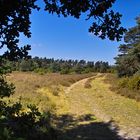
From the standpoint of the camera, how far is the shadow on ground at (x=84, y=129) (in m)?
14.2

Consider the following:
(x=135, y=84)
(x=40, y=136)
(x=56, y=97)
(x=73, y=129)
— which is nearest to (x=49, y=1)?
(x=40, y=136)

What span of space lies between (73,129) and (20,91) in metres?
13.1

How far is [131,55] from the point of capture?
42.2 meters

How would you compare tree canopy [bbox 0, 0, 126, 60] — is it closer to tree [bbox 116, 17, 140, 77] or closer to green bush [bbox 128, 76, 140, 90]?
green bush [bbox 128, 76, 140, 90]

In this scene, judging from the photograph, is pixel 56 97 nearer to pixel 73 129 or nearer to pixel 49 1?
pixel 73 129

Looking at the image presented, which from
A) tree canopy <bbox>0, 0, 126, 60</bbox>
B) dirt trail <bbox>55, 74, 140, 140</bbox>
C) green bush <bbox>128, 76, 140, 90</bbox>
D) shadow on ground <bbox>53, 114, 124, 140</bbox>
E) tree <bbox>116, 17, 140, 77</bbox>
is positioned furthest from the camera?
tree <bbox>116, 17, 140, 77</bbox>

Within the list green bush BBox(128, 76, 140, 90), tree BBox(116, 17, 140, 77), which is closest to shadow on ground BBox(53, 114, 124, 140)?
green bush BBox(128, 76, 140, 90)

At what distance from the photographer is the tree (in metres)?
40.9

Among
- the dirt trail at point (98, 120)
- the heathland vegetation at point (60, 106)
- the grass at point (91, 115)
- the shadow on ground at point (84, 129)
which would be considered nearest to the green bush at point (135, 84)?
the heathland vegetation at point (60, 106)

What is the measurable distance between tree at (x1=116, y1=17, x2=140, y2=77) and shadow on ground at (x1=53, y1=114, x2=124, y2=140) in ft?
72.5

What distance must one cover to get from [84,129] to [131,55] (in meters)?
27.6

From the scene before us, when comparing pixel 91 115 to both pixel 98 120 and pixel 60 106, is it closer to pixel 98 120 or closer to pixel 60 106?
pixel 98 120

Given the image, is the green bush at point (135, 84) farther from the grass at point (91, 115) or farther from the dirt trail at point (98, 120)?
the dirt trail at point (98, 120)

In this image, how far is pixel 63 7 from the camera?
621cm
